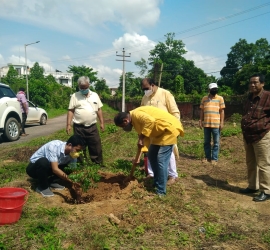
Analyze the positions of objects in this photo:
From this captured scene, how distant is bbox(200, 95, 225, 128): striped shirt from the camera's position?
6453 millimetres

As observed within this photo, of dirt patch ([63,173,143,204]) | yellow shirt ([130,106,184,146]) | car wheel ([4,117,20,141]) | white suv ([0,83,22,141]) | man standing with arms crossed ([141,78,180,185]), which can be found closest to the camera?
yellow shirt ([130,106,184,146])

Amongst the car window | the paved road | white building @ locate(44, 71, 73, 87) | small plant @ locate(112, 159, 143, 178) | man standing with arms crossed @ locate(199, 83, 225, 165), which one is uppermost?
white building @ locate(44, 71, 73, 87)

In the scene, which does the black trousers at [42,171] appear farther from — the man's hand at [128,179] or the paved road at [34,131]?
the paved road at [34,131]

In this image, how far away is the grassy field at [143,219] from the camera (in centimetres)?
308

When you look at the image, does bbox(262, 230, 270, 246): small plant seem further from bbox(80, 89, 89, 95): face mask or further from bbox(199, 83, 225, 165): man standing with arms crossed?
bbox(80, 89, 89, 95): face mask

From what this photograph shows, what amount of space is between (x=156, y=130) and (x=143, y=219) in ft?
3.98

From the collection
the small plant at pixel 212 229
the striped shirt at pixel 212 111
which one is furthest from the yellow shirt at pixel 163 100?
the small plant at pixel 212 229

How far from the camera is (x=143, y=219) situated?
351 cm

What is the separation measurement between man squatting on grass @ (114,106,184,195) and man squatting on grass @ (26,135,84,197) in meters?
0.71

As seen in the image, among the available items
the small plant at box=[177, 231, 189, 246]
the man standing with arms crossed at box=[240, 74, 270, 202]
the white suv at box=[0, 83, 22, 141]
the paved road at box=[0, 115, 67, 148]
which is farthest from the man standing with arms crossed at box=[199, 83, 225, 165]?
the white suv at box=[0, 83, 22, 141]

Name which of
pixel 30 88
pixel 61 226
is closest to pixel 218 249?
pixel 61 226

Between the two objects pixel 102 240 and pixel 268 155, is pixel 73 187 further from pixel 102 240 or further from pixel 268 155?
pixel 268 155

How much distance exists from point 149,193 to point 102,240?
139 centimetres

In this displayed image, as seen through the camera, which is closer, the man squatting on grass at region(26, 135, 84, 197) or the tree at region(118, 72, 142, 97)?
the man squatting on grass at region(26, 135, 84, 197)
